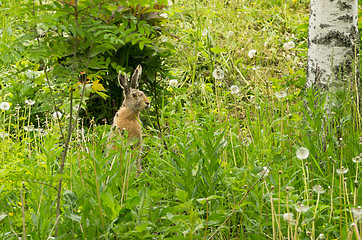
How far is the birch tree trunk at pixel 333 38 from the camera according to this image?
387 cm

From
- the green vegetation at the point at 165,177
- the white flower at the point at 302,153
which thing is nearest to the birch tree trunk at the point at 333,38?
the green vegetation at the point at 165,177

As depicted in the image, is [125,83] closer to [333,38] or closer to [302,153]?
[333,38]

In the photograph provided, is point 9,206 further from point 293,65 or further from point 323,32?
point 293,65

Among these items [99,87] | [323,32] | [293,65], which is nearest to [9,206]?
[99,87]

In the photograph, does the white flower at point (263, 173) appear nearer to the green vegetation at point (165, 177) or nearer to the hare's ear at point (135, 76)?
the green vegetation at point (165, 177)

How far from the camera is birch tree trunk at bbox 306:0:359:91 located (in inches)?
152

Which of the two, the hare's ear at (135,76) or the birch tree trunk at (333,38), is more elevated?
the birch tree trunk at (333,38)

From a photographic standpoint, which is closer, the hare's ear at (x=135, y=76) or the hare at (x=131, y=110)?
the hare at (x=131, y=110)

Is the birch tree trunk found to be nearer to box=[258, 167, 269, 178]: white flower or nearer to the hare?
the hare

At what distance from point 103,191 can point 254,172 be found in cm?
79

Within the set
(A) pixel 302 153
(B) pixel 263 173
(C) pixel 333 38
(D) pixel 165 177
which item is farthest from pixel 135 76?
(A) pixel 302 153

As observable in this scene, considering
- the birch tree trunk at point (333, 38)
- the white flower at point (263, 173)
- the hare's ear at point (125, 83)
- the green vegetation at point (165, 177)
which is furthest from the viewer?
the hare's ear at point (125, 83)

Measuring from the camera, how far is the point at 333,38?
12.8 feet

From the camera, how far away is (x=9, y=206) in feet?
8.78
